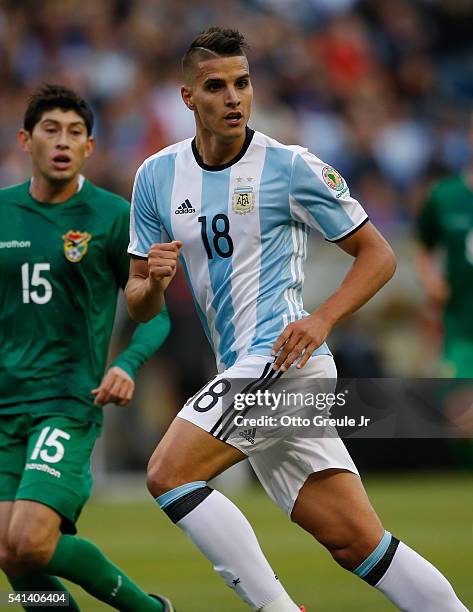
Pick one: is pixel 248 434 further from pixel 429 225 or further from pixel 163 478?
pixel 429 225

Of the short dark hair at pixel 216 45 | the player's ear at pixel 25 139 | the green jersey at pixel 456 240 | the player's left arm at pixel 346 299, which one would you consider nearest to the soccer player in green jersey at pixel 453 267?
the green jersey at pixel 456 240

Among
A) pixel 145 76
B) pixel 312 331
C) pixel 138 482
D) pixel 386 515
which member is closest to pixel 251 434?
pixel 312 331

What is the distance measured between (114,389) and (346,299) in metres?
1.38

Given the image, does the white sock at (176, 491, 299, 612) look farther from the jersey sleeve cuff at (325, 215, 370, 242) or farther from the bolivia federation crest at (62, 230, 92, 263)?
the bolivia federation crest at (62, 230, 92, 263)

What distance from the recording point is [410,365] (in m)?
14.9

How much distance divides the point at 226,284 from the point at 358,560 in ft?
4.09

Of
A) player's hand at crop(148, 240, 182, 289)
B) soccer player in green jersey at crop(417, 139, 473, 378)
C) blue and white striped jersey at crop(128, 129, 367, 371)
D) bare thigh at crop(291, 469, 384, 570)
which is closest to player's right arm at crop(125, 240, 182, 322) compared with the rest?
player's hand at crop(148, 240, 182, 289)

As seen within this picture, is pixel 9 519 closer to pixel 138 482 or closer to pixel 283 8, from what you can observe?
pixel 138 482

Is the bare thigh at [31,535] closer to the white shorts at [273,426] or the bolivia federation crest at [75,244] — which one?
the white shorts at [273,426]

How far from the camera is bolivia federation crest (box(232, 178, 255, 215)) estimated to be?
5.40m

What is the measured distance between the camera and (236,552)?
5.13m

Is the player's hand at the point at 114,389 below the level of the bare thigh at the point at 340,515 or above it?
above

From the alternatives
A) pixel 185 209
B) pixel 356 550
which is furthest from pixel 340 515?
pixel 185 209

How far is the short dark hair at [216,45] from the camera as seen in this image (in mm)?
5449
